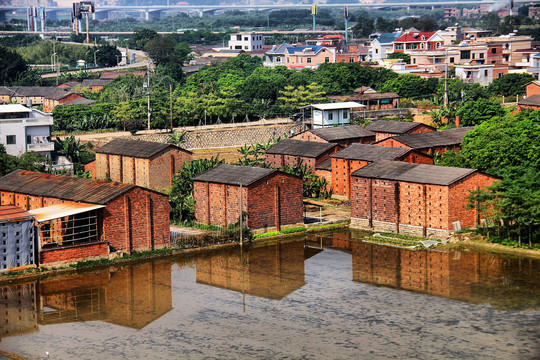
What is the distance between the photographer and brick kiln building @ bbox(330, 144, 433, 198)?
49.0 m

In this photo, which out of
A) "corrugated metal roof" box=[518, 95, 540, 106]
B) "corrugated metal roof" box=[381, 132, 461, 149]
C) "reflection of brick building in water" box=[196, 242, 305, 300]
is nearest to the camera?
"reflection of brick building in water" box=[196, 242, 305, 300]

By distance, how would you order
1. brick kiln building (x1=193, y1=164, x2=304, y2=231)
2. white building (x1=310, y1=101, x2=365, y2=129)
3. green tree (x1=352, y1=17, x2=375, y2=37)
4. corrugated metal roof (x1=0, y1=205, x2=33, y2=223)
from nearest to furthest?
1. corrugated metal roof (x1=0, y1=205, x2=33, y2=223)
2. brick kiln building (x1=193, y1=164, x2=304, y2=231)
3. white building (x1=310, y1=101, x2=365, y2=129)
4. green tree (x1=352, y1=17, x2=375, y2=37)

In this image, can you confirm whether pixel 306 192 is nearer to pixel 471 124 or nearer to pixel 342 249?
pixel 342 249

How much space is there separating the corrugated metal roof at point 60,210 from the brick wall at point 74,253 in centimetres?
138

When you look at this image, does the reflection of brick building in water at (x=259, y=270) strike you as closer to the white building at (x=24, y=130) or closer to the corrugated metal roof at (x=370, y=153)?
the corrugated metal roof at (x=370, y=153)

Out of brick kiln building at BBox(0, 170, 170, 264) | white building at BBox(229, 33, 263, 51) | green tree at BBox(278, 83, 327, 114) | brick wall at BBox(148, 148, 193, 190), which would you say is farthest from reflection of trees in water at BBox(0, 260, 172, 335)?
white building at BBox(229, 33, 263, 51)

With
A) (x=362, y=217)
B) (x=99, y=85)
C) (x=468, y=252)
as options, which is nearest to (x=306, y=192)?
(x=362, y=217)

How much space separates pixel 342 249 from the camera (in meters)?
40.8

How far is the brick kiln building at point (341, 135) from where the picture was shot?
57.2 metres

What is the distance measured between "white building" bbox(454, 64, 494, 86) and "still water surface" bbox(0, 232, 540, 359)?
55919 mm

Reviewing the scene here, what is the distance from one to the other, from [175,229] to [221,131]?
92.0ft

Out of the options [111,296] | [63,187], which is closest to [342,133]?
[63,187]

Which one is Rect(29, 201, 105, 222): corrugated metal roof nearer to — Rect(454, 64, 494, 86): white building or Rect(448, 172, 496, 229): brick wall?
Rect(448, 172, 496, 229): brick wall

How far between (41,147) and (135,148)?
7.74 m
